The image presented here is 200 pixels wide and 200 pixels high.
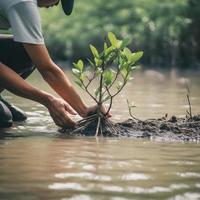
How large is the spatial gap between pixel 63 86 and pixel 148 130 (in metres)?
0.66

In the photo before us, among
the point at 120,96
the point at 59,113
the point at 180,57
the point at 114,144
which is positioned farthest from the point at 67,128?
the point at 180,57

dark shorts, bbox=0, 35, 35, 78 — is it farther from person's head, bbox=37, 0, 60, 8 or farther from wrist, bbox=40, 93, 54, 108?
wrist, bbox=40, 93, 54, 108

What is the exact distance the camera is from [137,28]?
19.5 m

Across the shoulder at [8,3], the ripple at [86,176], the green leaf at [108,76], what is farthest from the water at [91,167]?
the shoulder at [8,3]

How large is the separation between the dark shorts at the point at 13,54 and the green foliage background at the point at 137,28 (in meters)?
11.3

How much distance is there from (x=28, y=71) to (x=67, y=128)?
90 centimetres

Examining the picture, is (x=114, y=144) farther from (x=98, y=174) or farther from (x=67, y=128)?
(x=98, y=174)

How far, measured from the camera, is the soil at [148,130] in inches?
157

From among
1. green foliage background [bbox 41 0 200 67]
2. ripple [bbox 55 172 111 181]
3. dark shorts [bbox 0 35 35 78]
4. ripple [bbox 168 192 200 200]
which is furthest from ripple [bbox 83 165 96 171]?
green foliage background [bbox 41 0 200 67]

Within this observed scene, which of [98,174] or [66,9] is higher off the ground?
[66,9]

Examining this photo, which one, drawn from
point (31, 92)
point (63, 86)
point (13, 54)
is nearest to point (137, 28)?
point (13, 54)

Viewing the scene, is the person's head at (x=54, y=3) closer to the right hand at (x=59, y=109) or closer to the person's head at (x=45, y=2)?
the person's head at (x=45, y=2)

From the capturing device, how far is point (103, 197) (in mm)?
2367

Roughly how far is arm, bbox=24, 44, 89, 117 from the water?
0.80 feet
